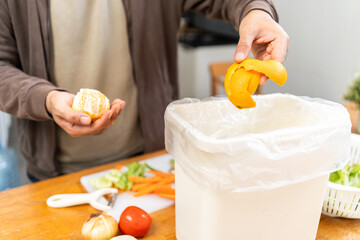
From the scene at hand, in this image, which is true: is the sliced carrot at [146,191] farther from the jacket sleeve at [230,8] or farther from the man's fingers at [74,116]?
the jacket sleeve at [230,8]

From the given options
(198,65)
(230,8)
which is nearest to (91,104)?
(230,8)

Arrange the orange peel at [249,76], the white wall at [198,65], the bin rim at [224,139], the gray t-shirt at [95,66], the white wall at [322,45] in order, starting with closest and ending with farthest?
the bin rim at [224,139]
the orange peel at [249,76]
the gray t-shirt at [95,66]
the white wall at [322,45]
the white wall at [198,65]

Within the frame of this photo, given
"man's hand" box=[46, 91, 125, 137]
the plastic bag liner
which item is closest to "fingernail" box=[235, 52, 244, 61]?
the plastic bag liner

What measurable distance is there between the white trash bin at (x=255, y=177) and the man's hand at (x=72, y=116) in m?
0.18

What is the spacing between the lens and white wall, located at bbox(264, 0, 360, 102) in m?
2.26

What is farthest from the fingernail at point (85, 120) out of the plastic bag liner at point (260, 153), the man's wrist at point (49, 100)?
the plastic bag liner at point (260, 153)

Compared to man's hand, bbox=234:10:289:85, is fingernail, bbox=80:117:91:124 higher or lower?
lower

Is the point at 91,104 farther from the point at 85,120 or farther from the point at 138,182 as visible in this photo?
the point at 138,182

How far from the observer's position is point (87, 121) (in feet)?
2.40

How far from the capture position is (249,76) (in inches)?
24.3

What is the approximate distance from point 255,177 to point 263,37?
1.25ft

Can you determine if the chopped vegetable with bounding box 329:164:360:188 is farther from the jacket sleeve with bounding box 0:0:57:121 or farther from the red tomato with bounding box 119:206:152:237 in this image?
the jacket sleeve with bounding box 0:0:57:121

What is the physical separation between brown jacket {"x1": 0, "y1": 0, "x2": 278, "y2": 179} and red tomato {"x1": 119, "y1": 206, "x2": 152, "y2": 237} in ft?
1.15

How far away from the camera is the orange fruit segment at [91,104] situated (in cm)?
77
